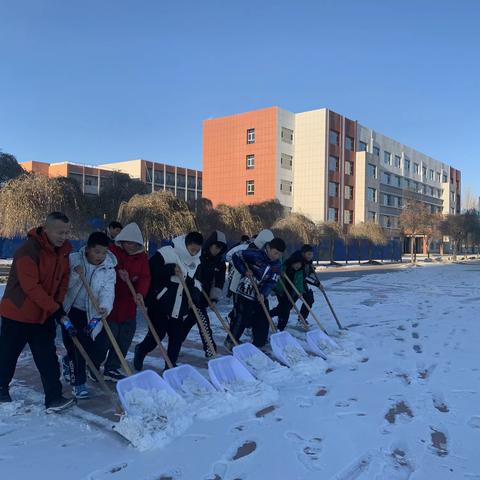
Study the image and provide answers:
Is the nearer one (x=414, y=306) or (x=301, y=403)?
(x=301, y=403)

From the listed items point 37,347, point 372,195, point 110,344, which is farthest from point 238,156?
point 37,347

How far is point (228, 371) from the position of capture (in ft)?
15.2

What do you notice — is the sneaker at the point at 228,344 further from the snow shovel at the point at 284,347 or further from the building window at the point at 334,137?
the building window at the point at 334,137

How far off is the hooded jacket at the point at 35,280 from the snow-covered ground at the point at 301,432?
2.78 feet

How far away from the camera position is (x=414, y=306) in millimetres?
10773

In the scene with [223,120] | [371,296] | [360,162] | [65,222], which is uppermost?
[223,120]

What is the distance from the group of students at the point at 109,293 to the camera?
3.71 m

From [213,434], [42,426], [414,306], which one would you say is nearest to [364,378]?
[213,434]

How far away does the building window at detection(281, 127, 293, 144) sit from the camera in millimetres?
47438

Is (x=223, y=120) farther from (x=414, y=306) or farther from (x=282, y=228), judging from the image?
(x=414, y=306)

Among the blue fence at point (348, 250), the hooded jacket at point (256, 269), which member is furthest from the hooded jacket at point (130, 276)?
the blue fence at point (348, 250)

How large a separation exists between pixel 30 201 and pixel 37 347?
11.5 metres

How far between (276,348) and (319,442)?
210 cm

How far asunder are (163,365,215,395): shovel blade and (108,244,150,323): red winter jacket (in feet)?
2.38
